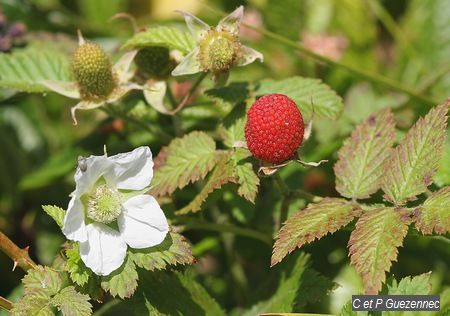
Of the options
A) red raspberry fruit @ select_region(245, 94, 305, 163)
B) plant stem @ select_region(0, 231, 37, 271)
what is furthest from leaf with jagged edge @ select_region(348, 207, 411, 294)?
plant stem @ select_region(0, 231, 37, 271)

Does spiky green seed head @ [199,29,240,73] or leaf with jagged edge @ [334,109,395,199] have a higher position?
spiky green seed head @ [199,29,240,73]

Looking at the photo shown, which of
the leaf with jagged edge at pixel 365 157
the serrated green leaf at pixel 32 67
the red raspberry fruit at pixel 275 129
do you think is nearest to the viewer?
the red raspberry fruit at pixel 275 129

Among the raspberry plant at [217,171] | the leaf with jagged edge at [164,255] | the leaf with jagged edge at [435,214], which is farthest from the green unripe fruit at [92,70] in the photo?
the leaf with jagged edge at [435,214]

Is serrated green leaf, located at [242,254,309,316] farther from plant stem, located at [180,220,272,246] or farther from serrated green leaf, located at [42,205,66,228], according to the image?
serrated green leaf, located at [42,205,66,228]

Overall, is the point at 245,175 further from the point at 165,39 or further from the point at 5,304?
the point at 5,304

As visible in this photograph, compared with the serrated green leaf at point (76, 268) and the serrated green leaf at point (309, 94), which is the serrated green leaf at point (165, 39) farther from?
the serrated green leaf at point (76, 268)

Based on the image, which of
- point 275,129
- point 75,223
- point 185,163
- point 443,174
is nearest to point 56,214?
point 75,223

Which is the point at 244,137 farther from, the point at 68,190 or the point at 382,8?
the point at 382,8

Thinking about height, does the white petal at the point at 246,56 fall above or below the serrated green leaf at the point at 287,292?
above
